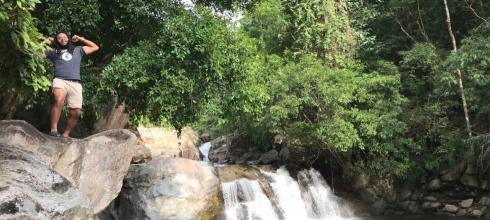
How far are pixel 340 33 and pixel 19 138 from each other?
12578 mm

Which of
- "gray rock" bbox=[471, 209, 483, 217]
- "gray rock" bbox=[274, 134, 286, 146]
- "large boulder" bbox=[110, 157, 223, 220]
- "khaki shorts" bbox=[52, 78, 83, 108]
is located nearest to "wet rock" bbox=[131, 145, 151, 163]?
"large boulder" bbox=[110, 157, 223, 220]

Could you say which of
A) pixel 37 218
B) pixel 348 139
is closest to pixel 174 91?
pixel 37 218

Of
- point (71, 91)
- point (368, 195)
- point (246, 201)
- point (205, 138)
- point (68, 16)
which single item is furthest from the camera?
point (205, 138)

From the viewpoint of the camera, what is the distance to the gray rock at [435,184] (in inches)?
598

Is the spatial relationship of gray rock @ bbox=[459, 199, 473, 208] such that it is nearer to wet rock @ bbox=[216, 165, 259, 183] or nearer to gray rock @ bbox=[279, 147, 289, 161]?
gray rock @ bbox=[279, 147, 289, 161]

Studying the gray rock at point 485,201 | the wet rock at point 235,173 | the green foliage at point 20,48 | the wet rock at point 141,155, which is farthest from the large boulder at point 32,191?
the gray rock at point 485,201

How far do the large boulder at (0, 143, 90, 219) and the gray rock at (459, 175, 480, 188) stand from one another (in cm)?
1300

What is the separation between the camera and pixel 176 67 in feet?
27.9

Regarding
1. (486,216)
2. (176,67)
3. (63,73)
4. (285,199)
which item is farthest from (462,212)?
(63,73)

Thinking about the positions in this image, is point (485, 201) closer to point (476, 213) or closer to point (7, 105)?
point (476, 213)

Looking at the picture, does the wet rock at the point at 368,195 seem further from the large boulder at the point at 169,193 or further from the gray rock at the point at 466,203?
the large boulder at the point at 169,193

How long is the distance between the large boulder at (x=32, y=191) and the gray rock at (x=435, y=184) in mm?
12820

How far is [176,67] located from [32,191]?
427 cm

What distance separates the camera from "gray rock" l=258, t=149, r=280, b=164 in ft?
62.0
